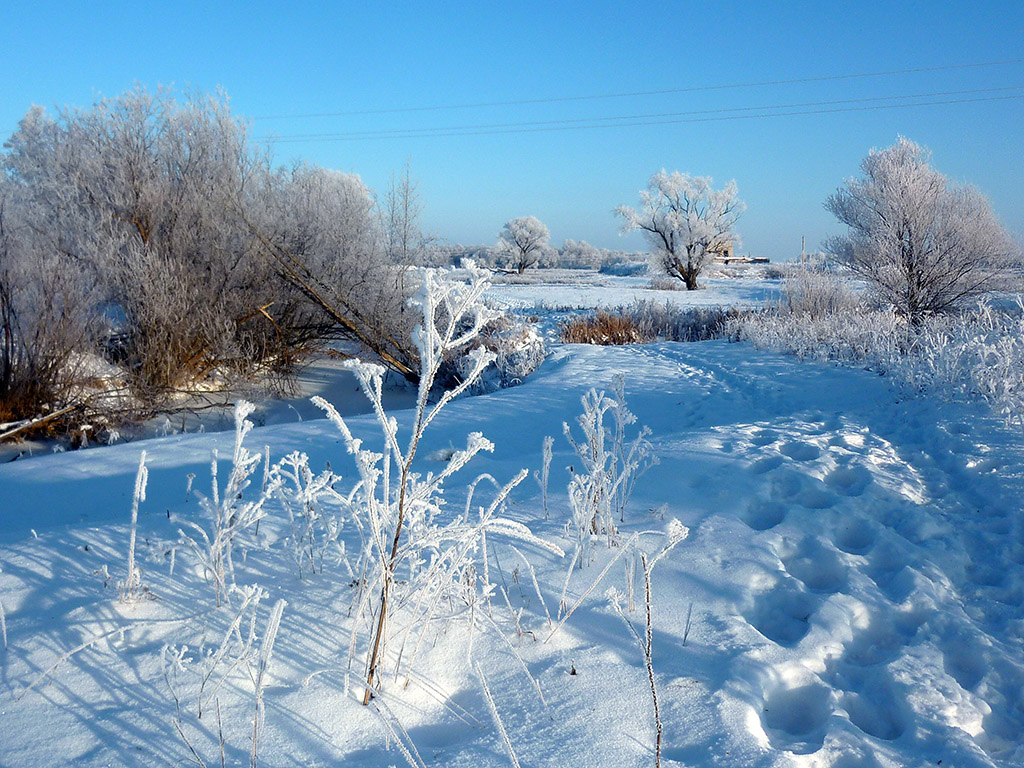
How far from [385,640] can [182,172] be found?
10442 millimetres

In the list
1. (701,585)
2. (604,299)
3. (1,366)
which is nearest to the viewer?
(701,585)

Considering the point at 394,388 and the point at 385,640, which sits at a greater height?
the point at 385,640

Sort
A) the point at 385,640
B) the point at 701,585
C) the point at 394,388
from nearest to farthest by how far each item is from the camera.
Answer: the point at 385,640
the point at 701,585
the point at 394,388

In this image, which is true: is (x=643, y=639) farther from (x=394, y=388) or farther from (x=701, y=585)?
(x=394, y=388)

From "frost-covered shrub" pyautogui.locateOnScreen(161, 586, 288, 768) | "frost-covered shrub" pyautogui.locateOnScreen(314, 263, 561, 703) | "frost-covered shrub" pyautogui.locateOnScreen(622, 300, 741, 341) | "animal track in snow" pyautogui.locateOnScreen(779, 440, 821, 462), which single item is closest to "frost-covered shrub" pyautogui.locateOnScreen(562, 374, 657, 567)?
"frost-covered shrub" pyautogui.locateOnScreen(314, 263, 561, 703)

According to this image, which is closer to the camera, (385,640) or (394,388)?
(385,640)

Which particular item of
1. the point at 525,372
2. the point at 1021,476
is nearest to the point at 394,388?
the point at 525,372

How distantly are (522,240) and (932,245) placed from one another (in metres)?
41.1

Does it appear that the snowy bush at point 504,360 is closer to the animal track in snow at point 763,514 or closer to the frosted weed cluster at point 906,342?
the frosted weed cluster at point 906,342

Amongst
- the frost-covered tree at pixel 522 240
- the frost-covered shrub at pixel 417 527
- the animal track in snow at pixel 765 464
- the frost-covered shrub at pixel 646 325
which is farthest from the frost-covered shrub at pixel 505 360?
the frost-covered tree at pixel 522 240

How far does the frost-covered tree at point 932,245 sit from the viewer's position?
1168 cm

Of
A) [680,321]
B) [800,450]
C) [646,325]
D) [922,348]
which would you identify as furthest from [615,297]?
[800,450]

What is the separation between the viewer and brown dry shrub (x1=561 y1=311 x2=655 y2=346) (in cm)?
1236

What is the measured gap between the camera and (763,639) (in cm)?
205
